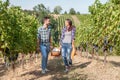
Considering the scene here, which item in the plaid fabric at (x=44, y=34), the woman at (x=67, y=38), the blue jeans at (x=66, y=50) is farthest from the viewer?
the blue jeans at (x=66, y=50)

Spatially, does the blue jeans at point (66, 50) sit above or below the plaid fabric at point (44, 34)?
below

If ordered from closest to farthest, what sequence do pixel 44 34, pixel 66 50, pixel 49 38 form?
pixel 44 34 → pixel 49 38 → pixel 66 50

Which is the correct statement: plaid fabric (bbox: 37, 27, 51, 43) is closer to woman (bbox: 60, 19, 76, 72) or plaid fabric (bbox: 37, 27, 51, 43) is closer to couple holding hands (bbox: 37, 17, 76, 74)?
couple holding hands (bbox: 37, 17, 76, 74)

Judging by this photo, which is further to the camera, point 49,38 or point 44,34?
point 49,38

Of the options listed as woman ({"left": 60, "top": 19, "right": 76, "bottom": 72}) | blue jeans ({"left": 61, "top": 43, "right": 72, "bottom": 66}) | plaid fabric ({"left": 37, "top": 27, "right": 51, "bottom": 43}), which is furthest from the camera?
blue jeans ({"left": 61, "top": 43, "right": 72, "bottom": 66})

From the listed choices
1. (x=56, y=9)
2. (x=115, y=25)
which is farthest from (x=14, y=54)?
(x=56, y=9)

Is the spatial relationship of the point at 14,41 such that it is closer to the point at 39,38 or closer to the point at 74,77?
the point at 39,38

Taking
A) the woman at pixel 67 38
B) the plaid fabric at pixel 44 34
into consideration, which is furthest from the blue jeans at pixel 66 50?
the plaid fabric at pixel 44 34

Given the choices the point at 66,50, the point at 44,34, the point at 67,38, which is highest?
the point at 44,34

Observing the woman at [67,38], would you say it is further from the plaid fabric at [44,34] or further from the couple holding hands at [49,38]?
the plaid fabric at [44,34]

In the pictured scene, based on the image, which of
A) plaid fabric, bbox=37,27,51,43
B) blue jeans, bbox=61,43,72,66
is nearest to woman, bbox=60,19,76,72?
blue jeans, bbox=61,43,72,66

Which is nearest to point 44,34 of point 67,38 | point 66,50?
point 67,38

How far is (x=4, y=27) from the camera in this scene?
10.7m

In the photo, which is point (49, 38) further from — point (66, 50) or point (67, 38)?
point (66, 50)
